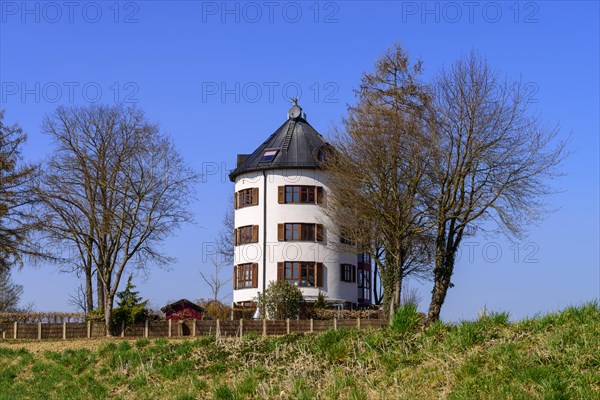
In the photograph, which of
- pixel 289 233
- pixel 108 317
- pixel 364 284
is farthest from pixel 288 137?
pixel 108 317

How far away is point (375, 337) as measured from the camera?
1780 centimetres

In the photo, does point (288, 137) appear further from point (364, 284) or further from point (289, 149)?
point (364, 284)

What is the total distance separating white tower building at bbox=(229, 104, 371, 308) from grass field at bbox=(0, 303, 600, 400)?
35.3m

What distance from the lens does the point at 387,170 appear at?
144ft

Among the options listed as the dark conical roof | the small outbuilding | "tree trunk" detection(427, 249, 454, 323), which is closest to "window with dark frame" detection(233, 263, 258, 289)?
the small outbuilding

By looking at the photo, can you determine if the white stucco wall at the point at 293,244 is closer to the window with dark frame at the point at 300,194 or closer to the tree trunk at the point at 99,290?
the window with dark frame at the point at 300,194

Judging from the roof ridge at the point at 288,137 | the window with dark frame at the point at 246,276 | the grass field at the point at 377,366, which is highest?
the roof ridge at the point at 288,137

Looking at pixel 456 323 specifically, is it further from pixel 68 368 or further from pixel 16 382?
pixel 16 382

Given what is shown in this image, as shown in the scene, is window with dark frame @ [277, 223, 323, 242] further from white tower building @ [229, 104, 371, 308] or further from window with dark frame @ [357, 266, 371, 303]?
window with dark frame @ [357, 266, 371, 303]

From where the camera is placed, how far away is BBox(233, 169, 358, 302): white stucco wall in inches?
2308

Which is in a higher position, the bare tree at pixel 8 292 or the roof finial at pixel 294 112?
the roof finial at pixel 294 112

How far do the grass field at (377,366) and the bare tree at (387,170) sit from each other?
22.3m

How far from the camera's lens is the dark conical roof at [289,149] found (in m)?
59.7

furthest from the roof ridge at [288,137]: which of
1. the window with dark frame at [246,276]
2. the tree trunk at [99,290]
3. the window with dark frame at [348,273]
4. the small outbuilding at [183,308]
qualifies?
the tree trunk at [99,290]
